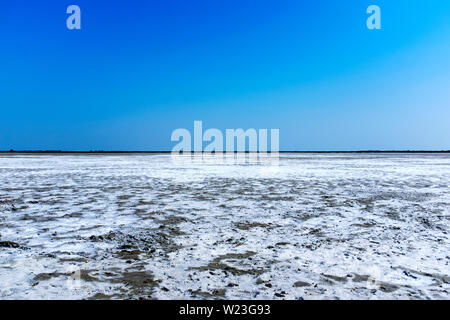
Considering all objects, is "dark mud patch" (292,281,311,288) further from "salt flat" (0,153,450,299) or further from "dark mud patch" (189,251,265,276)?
"dark mud patch" (189,251,265,276)

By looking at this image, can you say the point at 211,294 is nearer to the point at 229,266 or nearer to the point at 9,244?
the point at 229,266

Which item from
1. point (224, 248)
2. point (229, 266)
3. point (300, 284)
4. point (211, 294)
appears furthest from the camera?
point (224, 248)

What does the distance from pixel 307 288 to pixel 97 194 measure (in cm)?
776

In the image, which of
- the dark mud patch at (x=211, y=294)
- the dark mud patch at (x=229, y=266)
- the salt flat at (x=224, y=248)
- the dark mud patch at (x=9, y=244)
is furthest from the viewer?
the dark mud patch at (x=9, y=244)

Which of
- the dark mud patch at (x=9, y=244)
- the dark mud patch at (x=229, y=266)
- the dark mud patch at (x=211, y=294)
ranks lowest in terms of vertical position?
the dark mud patch at (x=211, y=294)

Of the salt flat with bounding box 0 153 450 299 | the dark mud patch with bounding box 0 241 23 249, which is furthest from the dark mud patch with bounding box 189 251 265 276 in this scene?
the dark mud patch with bounding box 0 241 23 249

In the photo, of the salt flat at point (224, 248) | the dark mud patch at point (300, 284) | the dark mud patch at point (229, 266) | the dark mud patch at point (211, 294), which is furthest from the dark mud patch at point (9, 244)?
the dark mud patch at point (300, 284)

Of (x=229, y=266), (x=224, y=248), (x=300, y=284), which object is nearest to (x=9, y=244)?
(x=224, y=248)

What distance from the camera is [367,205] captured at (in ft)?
25.2

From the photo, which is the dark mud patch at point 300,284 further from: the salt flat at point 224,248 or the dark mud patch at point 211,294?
the dark mud patch at point 211,294

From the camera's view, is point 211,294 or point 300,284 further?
point 300,284
